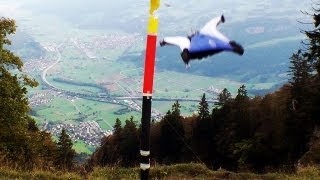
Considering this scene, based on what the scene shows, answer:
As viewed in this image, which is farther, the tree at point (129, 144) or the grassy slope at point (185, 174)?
the tree at point (129, 144)

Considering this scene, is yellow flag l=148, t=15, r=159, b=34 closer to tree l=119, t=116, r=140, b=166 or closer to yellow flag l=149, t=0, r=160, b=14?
yellow flag l=149, t=0, r=160, b=14

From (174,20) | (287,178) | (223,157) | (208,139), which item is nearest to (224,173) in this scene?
(287,178)

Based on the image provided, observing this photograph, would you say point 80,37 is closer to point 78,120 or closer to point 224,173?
point 78,120

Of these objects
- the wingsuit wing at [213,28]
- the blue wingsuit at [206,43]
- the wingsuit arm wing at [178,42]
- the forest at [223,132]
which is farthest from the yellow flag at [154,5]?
the forest at [223,132]

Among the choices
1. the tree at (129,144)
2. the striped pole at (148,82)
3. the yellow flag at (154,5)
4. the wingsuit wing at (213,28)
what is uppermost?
the yellow flag at (154,5)

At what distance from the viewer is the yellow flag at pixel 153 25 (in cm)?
697

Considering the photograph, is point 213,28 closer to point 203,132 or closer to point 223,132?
point 223,132

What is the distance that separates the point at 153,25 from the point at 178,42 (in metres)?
0.59

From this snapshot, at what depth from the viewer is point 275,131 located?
45.3 meters

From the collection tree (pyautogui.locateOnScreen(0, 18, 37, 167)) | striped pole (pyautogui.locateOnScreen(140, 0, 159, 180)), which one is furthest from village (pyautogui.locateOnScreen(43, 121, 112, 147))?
striped pole (pyautogui.locateOnScreen(140, 0, 159, 180))

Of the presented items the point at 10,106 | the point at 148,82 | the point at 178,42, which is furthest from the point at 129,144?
the point at 178,42

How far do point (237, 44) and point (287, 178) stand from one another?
7.48m

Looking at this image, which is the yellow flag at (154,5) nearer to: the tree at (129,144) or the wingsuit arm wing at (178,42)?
the wingsuit arm wing at (178,42)

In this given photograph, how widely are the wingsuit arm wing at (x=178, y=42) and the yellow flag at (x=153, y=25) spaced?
0.86ft
